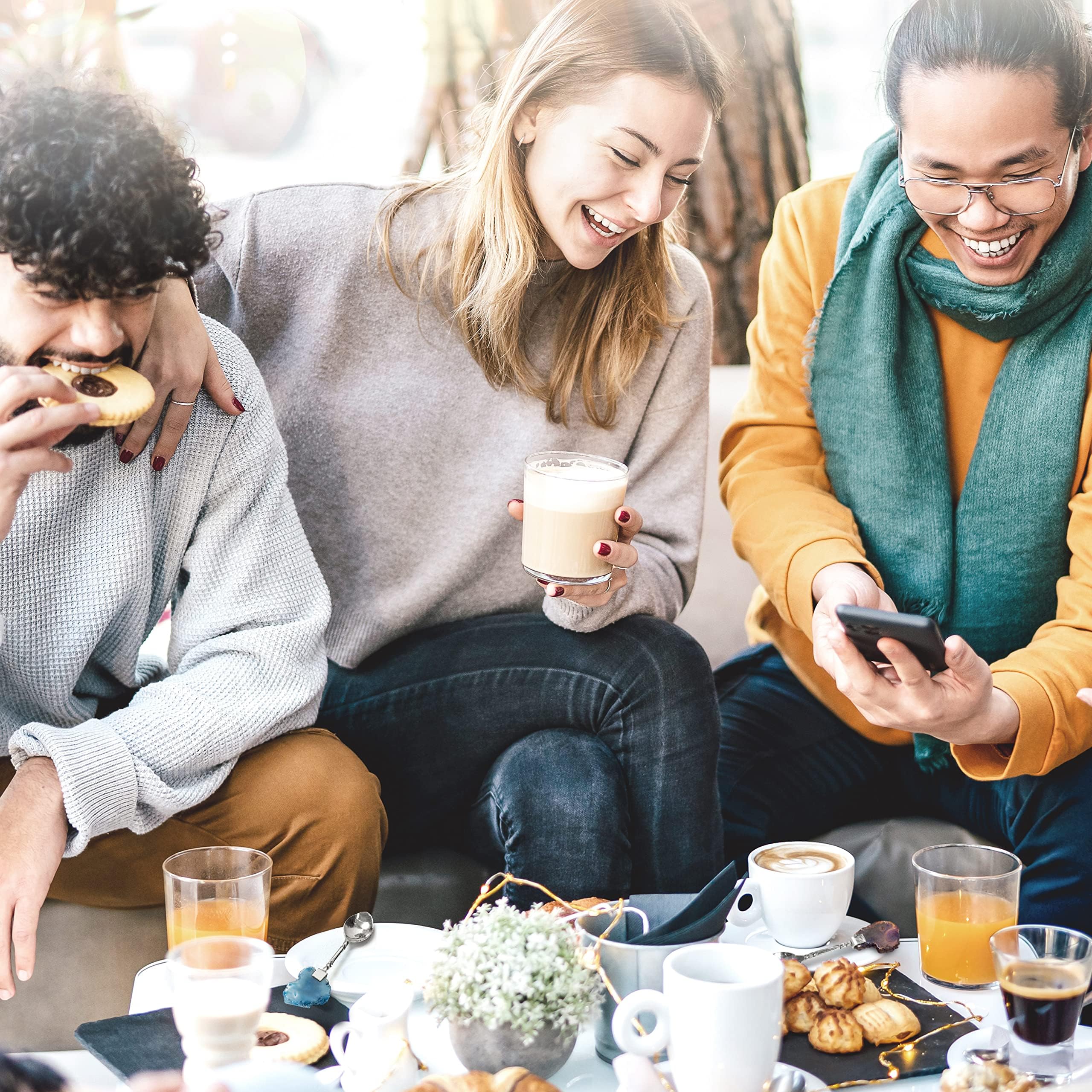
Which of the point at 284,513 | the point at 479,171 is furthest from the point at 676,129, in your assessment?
the point at 284,513

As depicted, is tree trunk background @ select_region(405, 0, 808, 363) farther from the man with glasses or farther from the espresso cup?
the espresso cup

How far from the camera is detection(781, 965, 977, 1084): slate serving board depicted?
1.10 metres

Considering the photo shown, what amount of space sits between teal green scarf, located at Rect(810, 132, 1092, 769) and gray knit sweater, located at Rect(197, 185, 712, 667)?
0.83 feet

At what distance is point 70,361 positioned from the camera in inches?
56.0

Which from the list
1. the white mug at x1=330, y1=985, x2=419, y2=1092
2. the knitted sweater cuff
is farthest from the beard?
the white mug at x1=330, y1=985, x2=419, y2=1092

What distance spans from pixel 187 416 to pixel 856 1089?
1.12m

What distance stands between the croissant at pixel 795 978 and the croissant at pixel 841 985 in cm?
1

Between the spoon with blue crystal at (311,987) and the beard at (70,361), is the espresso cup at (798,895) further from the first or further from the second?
the beard at (70,361)

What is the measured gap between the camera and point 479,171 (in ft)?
6.18

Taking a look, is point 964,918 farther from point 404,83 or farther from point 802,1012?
point 404,83

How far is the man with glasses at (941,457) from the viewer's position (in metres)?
1.70

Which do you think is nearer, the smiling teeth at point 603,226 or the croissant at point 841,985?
the croissant at point 841,985

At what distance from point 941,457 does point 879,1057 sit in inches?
43.5

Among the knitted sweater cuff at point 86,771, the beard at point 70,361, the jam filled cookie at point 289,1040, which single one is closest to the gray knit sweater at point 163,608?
the knitted sweater cuff at point 86,771
